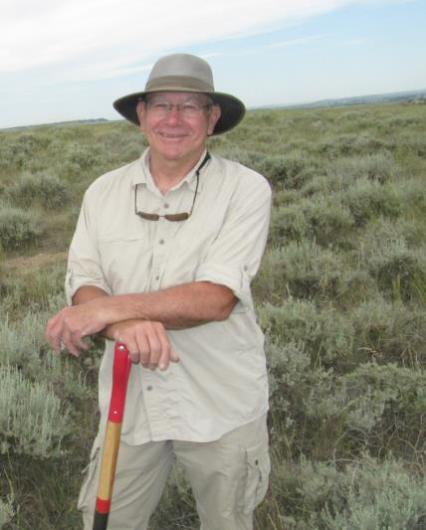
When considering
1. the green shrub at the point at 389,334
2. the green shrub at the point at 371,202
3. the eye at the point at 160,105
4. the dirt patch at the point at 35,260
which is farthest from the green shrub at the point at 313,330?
the green shrub at the point at 371,202

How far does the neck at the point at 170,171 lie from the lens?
2496 millimetres

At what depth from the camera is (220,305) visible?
7.39ft

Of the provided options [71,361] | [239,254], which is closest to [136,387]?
[239,254]

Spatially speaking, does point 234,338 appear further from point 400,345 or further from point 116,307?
point 400,345

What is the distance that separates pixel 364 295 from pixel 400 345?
0.99 meters

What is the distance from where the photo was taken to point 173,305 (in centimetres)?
219

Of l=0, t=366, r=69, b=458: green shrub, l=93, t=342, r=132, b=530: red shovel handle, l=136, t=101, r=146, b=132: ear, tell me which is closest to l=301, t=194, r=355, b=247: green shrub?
l=0, t=366, r=69, b=458: green shrub

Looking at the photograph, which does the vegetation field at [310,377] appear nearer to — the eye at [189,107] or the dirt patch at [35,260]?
the dirt patch at [35,260]

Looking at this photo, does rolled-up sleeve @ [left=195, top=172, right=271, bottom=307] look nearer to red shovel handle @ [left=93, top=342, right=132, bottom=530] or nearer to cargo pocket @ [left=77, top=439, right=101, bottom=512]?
red shovel handle @ [left=93, top=342, right=132, bottom=530]

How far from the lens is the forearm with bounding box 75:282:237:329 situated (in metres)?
2.18

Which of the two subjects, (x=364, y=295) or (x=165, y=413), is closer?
(x=165, y=413)

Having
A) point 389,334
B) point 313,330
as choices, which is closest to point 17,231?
point 313,330

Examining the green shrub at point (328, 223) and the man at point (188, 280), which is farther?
the green shrub at point (328, 223)

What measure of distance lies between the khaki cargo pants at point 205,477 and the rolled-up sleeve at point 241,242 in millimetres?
631
